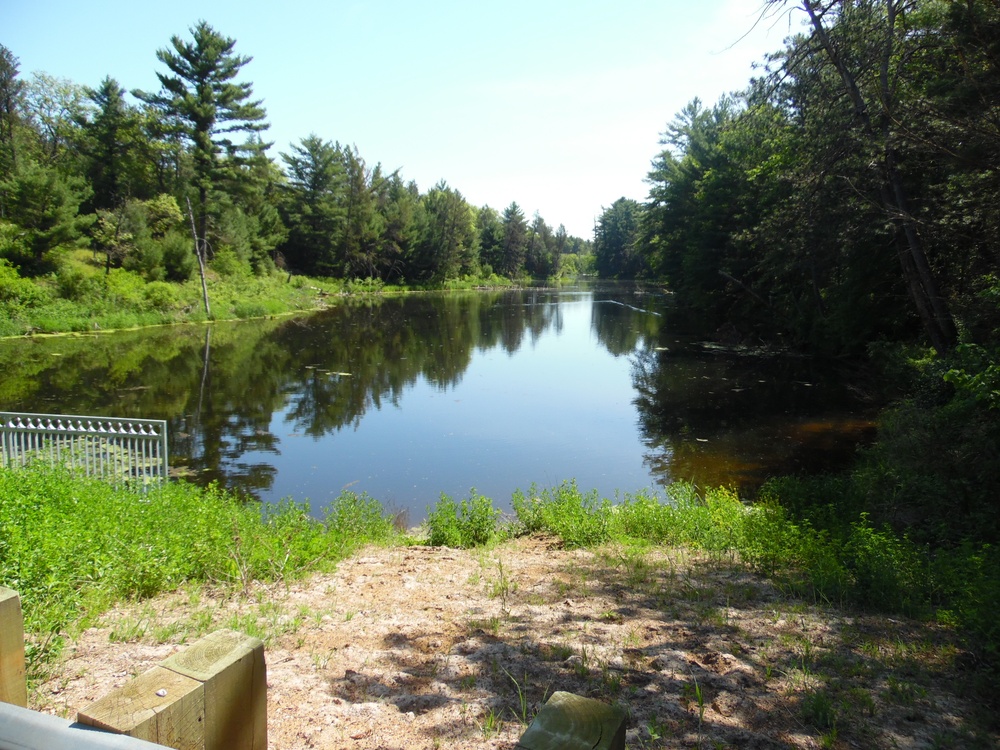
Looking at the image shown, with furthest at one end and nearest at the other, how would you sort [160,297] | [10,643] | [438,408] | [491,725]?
[160,297] < [438,408] < [491,725] < [10,643]

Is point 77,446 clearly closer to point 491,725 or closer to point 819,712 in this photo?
point 491,725

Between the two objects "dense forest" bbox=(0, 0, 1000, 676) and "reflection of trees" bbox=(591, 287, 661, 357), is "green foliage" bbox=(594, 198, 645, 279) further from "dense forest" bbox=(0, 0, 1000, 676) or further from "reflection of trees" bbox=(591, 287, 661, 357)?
"reflection of trees" bbox=(591, 287, 661, 357)

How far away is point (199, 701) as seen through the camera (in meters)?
1.57

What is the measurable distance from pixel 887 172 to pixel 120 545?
1475 cm

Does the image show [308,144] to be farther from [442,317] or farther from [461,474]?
[461,474]

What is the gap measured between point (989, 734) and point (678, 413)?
13121 millimetres

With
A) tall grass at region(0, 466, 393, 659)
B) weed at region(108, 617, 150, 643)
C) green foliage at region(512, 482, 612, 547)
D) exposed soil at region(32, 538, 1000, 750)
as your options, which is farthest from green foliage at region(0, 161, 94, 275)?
exposed soil at region(32, 538, 1000, 750)

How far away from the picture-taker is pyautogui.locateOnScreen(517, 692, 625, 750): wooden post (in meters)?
1.38

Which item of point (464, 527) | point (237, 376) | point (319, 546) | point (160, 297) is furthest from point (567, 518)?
point (160, 297)

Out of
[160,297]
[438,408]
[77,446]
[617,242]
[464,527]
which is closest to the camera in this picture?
[464,527]

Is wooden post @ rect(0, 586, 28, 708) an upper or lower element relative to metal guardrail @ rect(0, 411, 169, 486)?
upper

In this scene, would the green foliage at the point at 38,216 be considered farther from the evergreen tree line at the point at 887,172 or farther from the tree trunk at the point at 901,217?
the tree trunk at the point at 901,217

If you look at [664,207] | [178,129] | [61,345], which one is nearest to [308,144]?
[178,129]

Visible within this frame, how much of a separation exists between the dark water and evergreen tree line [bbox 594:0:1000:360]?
2.68m
